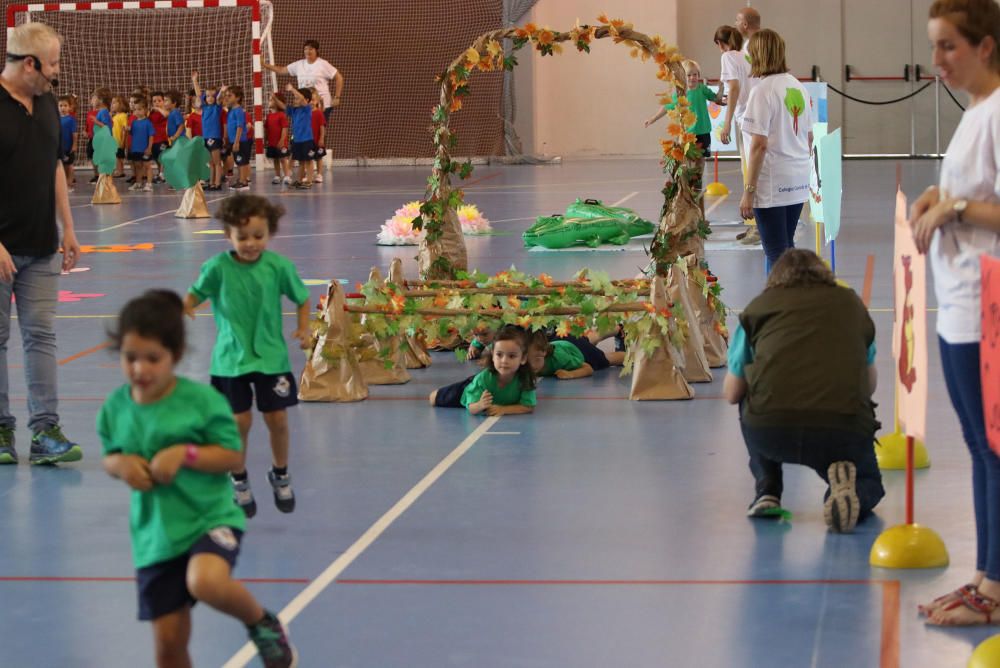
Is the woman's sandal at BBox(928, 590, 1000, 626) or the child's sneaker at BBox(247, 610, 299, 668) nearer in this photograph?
the child's sneaker at BBox(247, 610, 299, 668)

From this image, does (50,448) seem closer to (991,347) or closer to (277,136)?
(991,347)

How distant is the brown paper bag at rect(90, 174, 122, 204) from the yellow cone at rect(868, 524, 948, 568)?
17294mm

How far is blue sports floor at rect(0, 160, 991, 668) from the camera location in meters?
4.16

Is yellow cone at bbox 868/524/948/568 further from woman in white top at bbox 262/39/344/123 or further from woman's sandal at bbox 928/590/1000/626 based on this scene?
woman in white top at bbox 262/39/344/123

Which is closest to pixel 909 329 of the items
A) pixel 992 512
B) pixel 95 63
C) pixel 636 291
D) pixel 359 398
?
pixel 992 512

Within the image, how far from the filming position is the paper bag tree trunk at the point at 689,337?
7883 mm

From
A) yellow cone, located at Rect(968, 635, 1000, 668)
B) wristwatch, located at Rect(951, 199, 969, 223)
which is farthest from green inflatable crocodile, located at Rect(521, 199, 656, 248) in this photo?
yellow cone, located at Rect(968, 635, 1000, 668)

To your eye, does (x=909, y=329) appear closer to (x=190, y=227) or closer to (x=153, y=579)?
(x=153, y=579)

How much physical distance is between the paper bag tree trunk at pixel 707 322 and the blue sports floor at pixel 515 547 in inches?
23.3

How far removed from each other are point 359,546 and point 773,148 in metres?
4.58

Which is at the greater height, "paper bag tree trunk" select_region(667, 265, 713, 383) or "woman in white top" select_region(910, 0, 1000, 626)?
"woman in white top" select_region(910, 0, 1000, 626)

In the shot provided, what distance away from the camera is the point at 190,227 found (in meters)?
16.8

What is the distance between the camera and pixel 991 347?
3703 mm

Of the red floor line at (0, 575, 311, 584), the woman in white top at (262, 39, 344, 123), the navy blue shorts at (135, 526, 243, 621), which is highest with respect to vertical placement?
the woman in white top at (262, 39, 344, 123)
